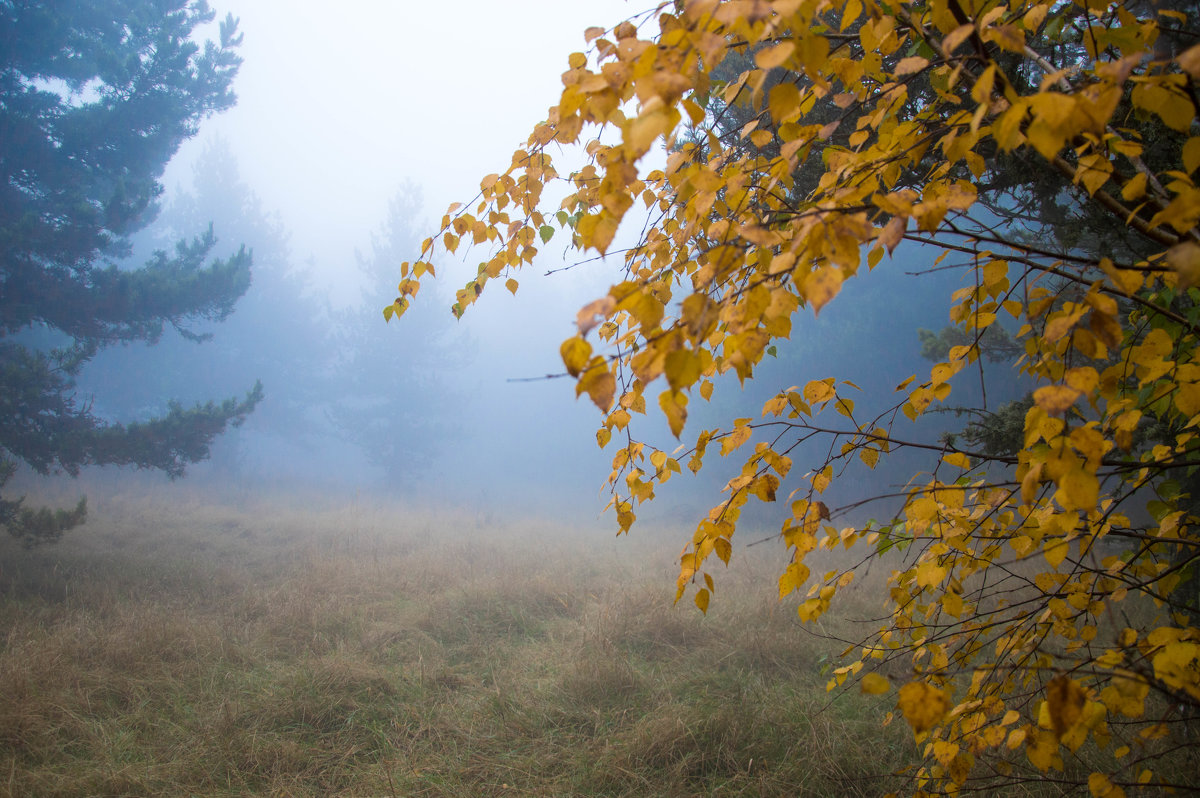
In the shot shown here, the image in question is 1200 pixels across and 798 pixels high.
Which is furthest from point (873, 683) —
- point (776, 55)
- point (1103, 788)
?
point (776, 55)

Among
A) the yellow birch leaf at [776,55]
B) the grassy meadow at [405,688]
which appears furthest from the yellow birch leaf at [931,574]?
the grassy meadow at [405,688]

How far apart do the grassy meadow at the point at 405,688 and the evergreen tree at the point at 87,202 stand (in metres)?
1.55

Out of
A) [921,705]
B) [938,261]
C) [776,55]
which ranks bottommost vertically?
[921,705]

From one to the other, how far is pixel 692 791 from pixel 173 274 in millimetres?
10360

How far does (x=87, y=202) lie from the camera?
23.9 ft

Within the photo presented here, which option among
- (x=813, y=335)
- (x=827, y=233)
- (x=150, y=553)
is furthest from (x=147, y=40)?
(x=813, y=335)

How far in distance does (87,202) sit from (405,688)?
8457 mm

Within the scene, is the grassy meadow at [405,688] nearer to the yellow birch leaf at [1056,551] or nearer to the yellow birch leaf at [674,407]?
the yellow birch leaf at [1056,551]

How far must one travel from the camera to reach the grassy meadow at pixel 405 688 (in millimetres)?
2760

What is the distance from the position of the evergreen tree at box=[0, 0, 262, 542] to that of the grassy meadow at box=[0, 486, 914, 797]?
61.0 inches

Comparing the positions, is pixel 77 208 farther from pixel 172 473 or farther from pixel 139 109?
pixel 172 473

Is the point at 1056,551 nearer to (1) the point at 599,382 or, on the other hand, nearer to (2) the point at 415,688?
(1) the point at 599,382

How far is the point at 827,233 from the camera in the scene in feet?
2.56

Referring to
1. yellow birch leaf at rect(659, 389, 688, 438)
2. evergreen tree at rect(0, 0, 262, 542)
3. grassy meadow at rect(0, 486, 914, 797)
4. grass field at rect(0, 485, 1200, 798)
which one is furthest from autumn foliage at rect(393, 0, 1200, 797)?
evergreen tree at rect(0, 0, 262, 542)
